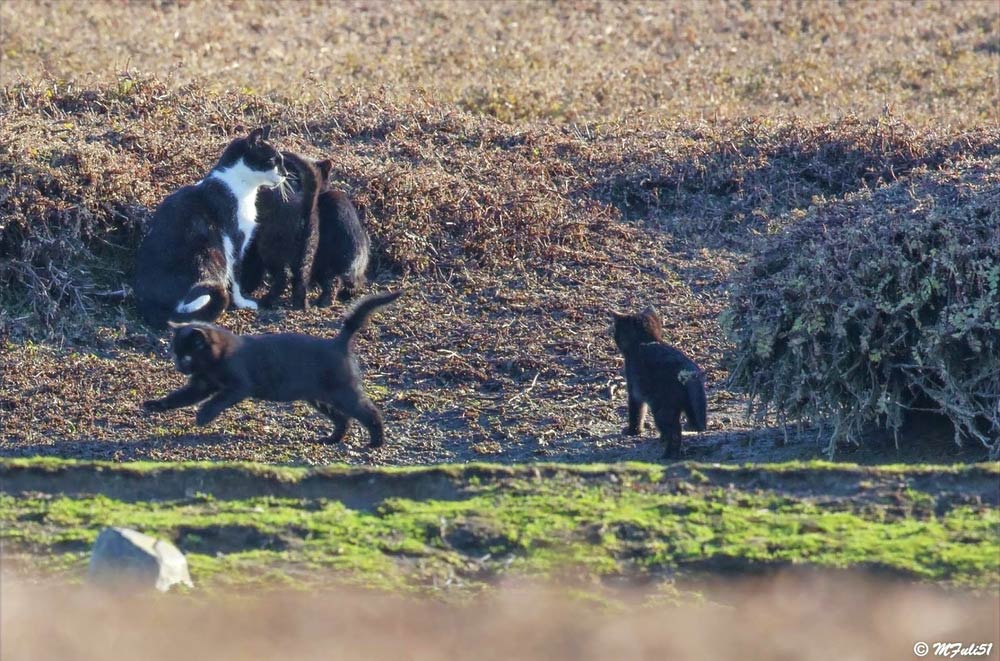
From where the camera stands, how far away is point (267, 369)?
842 cm

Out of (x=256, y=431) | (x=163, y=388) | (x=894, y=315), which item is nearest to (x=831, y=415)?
(x=894, y=315)

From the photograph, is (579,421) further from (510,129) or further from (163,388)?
(510,129)

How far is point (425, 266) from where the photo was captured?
11.1m

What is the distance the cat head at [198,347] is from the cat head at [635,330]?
2412 millimetres

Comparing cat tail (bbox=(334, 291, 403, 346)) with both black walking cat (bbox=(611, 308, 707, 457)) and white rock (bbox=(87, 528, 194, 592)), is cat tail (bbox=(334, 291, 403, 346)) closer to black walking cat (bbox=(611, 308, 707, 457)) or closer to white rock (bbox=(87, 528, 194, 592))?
black walking cat (bbox=(611, 308, 707, 457))

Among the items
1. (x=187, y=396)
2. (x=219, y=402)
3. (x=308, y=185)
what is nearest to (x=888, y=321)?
(x=219, y=402)

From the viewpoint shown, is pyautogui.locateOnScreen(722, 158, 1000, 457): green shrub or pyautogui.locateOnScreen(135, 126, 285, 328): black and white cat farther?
pyautogui.locateOnScreen(135, 126, 285, 328): black and white cat

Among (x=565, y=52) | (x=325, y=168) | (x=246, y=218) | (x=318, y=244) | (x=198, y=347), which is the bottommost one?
(x=198, y=347)

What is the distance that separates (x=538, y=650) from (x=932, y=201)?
4504 mm

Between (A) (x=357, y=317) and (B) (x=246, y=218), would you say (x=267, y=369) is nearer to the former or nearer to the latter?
(A) (x=357, y=317)

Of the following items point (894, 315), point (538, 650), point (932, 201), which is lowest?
point (538, 650)

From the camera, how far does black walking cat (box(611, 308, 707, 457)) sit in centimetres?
833

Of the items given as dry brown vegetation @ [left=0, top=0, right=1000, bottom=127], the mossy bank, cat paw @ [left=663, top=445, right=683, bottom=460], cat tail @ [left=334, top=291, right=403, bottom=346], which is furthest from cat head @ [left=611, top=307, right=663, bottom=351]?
dry brown vegetation @ [left=0, top=0, right=1000, bottom=127]

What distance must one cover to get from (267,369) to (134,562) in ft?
10.4
